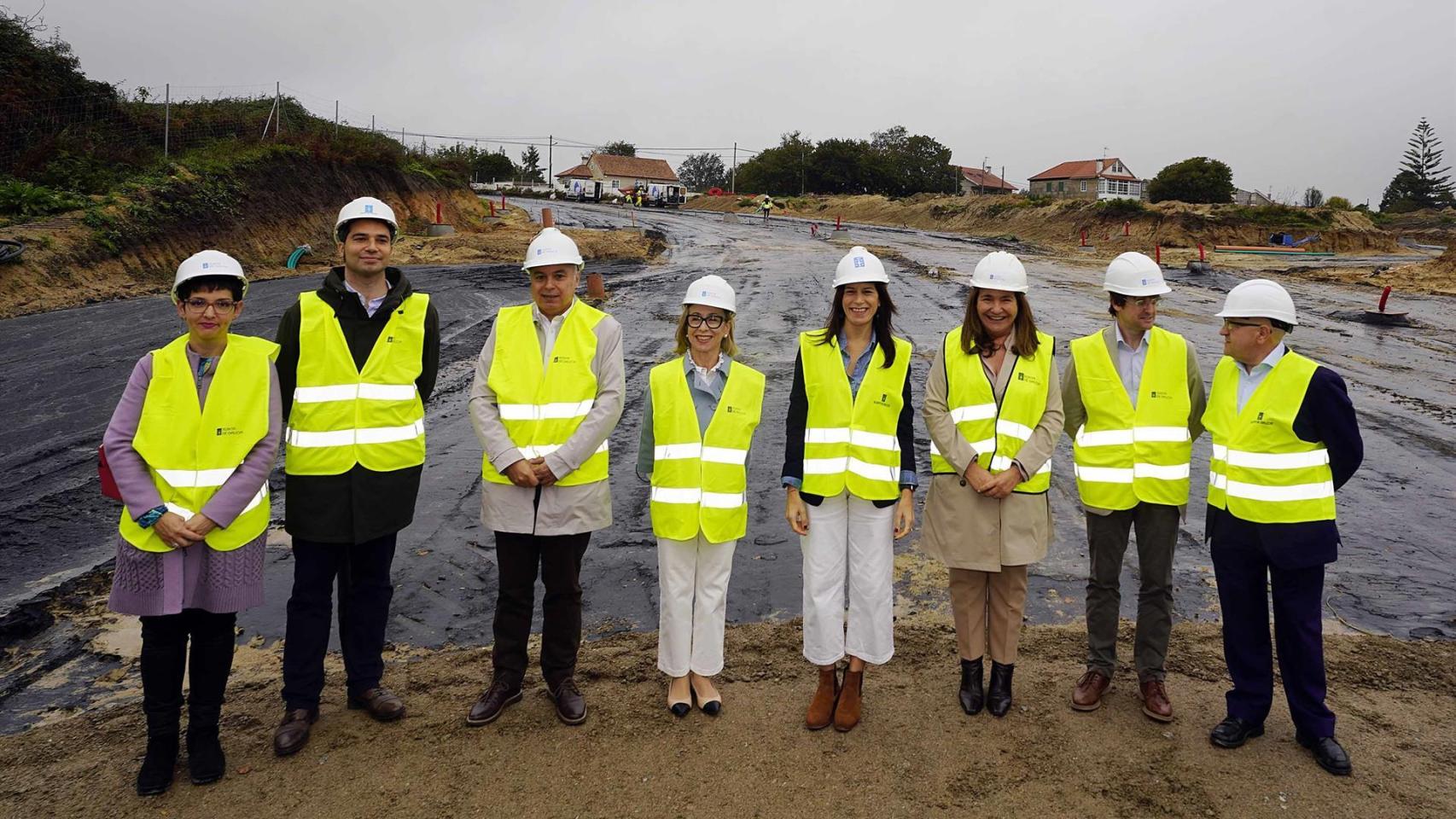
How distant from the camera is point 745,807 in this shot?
327cm

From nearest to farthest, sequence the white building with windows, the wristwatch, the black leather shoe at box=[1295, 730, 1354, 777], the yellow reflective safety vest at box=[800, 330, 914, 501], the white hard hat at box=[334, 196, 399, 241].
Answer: the wristwatch → the black leather shoe at box=[1295, 730, 1354, 777] → the white hard hat at box=[334, 196, 399, 241] → the yellow reflective safety vest at box=[800, 330, 914, 501] → the white building with windows

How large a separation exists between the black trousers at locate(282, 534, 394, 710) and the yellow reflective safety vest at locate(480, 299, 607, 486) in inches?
25.4

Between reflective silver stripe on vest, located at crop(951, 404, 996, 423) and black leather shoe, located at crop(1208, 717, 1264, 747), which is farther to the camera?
reflective silver stripe on vest, located at crop(951, 404, 996, 423)

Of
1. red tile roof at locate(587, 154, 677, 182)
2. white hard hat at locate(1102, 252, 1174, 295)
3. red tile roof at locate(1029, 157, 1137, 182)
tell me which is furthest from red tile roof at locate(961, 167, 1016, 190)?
white hard hat at locate(1102, 252, 1174, 295)

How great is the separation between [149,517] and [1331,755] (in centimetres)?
458

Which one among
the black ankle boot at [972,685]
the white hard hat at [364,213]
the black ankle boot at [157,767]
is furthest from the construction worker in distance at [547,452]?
the black ankle boot at [972,685]

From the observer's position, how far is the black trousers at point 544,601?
3869 mm

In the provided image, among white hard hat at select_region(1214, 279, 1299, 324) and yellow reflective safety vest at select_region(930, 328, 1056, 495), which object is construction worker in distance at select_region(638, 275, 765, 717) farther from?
white hard hat at select_region(1214, 279, 1299, 324)

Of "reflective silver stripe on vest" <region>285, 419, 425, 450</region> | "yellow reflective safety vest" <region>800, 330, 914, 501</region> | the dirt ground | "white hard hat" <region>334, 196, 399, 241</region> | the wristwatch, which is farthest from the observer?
"yellow reflective safety vest" <region>800, 330, 914, 501</region>

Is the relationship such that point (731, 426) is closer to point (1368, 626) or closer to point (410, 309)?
point (410, 309)

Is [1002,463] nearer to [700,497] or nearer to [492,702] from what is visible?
[700,497]

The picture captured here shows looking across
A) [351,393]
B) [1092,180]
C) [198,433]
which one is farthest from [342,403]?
[1092,180]

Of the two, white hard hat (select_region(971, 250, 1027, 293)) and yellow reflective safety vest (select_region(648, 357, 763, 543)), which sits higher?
white hard hat (select_region(971, 250, 1027, 293))

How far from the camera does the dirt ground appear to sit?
10.8 ft
